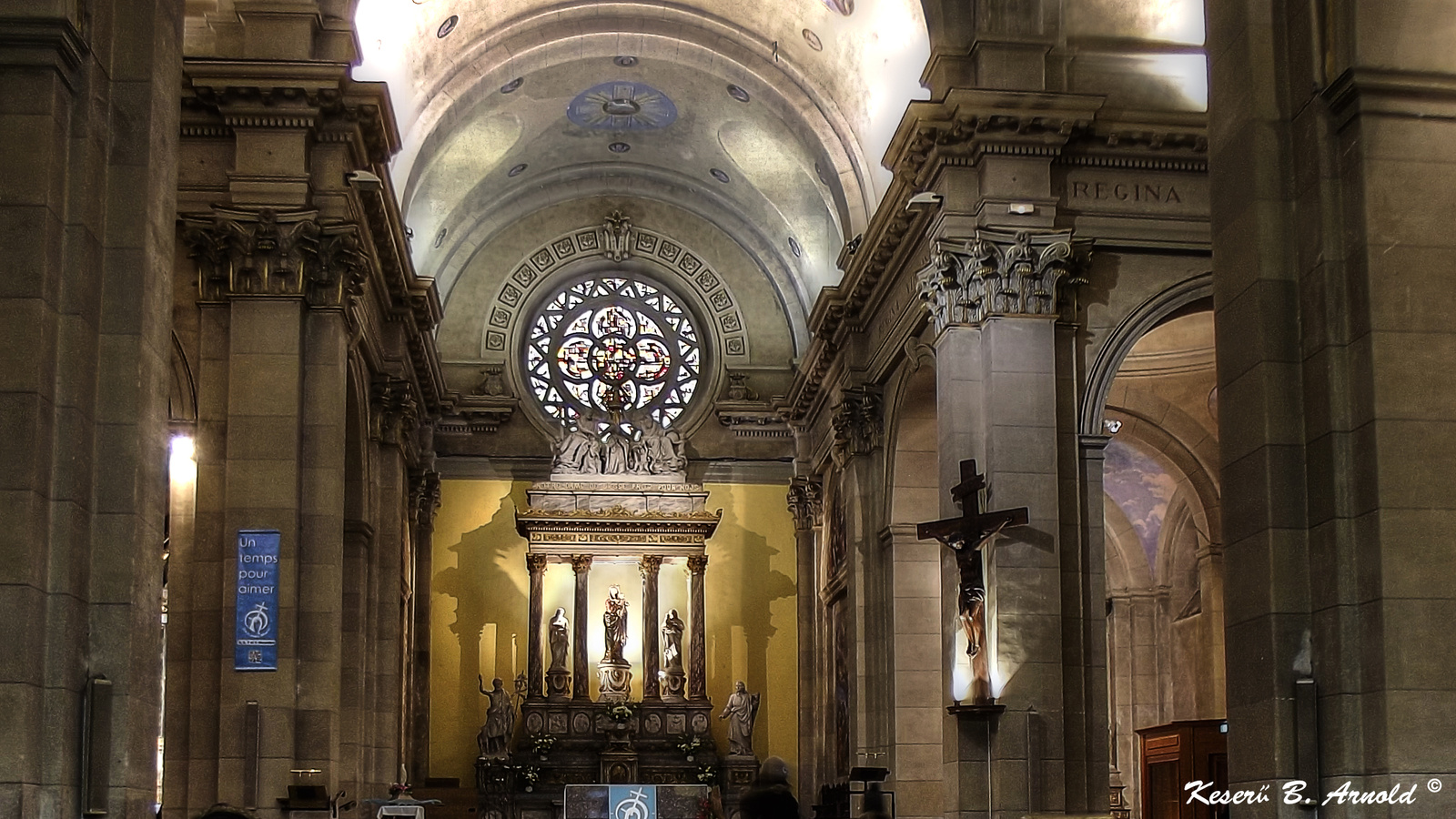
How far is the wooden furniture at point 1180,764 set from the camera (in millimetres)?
26328

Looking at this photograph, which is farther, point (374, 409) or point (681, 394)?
point (681, 394)

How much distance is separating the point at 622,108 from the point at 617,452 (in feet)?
22.7

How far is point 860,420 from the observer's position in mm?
27906

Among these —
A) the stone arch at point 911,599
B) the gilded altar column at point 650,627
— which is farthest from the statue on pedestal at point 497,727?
the stone arch at point 911,599

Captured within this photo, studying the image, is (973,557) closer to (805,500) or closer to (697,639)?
(805,500)

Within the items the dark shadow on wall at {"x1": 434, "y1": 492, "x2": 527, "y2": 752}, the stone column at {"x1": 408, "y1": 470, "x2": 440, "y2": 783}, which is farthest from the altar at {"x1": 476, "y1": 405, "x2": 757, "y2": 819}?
the stone column at {"x1": 408, "y1": 470, "x2": 440, "y2": 783}

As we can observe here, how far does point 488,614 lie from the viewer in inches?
1422

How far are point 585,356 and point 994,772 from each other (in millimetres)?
19905

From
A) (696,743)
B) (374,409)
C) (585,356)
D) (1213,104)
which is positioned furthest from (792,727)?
(1213,104)

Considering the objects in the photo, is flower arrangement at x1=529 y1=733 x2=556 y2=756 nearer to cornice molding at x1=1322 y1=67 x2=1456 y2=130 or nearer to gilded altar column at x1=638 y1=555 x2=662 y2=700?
gilded altar column at x1=638 y1=555 x2=662 y2=700

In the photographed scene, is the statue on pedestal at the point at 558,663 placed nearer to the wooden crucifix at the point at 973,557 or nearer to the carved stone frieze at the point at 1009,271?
the wooden crucifix at the point at 973,557

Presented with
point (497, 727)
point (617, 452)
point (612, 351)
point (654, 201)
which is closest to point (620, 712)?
point (497, 727)

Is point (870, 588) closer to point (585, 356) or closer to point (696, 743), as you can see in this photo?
point (696, 743)

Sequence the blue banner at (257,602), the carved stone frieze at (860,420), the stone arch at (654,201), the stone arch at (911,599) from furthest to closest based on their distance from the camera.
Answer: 1. the stone arch at (654,201)
2. the carved stone frieze at (860,420)
3. the stone arch at (911,599)
4. the blue banner at (257,602)
